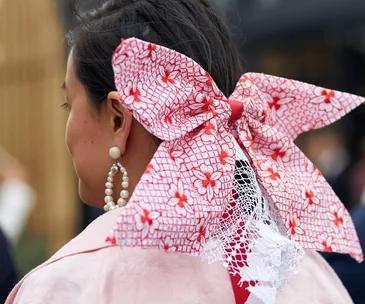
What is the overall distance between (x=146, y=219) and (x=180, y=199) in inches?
3.4

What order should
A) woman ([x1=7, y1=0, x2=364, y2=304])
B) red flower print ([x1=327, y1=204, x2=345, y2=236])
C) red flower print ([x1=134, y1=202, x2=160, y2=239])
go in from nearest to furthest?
red flower print ([x1=134, y1=202, x2=160, y2=239]) < woman ([x1=7, y1=0, x2=364, y2=304]) < red flower print ([x1=327, y1=204, x2=345, y2=236])

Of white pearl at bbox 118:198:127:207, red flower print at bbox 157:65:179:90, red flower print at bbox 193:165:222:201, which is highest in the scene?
red flower print at bbox 157:65:179:90

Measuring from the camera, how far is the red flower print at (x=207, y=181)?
1196mm

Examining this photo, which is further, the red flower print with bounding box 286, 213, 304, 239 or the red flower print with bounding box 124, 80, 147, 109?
the red flower print with bounding box 286, 213, 304, 239

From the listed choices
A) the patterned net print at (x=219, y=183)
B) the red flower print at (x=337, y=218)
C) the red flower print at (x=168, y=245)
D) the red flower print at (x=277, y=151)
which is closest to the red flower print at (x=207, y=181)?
the patterned net print at (x=219, y=183)

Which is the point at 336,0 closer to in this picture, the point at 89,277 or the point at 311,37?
the point at 311,37

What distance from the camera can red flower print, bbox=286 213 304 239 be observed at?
131 cm

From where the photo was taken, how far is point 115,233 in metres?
1.05

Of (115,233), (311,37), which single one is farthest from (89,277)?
(311,37)

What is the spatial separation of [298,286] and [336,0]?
4297 millimetres

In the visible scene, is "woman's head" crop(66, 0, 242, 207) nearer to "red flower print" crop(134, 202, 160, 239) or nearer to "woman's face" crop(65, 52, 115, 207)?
"woman's face" crop(65, 52, 115, 207)

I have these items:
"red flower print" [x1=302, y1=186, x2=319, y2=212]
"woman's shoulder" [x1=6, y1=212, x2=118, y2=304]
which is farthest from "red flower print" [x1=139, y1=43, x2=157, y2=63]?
"red flower print" [x1=302, y1=186, x2=319, y2=212]

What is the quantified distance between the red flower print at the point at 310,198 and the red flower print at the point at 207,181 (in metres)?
0.22

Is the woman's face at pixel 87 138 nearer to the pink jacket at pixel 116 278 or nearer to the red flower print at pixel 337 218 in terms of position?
the pink jacket at pixel 116 278
